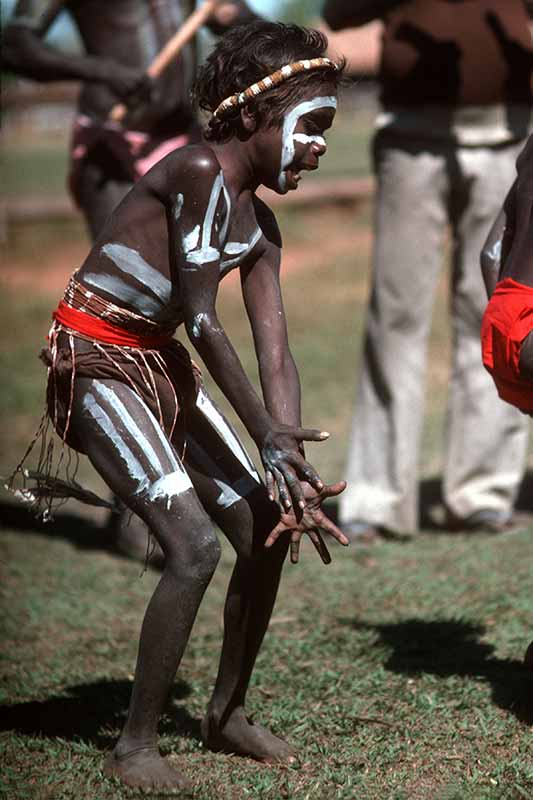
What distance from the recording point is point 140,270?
3.18 metres

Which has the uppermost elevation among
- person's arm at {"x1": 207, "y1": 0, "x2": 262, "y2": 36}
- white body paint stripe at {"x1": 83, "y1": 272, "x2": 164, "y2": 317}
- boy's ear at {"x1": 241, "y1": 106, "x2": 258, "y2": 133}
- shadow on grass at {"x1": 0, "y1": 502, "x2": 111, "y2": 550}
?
boy's ear at {"x1": 241, "y1": 106, "x2": 258, "y2": 133}

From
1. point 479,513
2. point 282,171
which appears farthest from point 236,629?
point 479,513

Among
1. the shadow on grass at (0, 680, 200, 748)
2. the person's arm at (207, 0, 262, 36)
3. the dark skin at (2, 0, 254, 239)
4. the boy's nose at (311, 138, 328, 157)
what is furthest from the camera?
the person's arm at (207, 0, 262, 36)

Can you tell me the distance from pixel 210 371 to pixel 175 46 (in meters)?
2.73

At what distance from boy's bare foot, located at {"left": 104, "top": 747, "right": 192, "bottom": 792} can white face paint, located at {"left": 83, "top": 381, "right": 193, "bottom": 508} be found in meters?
0.64

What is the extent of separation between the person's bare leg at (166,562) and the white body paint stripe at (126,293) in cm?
28

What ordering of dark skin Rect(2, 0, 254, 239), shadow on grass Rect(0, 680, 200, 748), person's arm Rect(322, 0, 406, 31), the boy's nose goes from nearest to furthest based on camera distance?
the boy's nose < shadow on grass Rect(0, 680, 200, 748) < person's arm Rect(322, 0, 406, 31) < dark skin Rect(2, 0, 254, 239)

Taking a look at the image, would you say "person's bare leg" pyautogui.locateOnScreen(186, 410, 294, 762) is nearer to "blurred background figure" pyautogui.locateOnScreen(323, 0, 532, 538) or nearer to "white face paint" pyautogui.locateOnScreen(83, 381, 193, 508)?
"white face paint" pyautogui.locateOnScreen(83, 381, 193, 508)

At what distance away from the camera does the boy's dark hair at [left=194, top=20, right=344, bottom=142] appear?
10.1ft

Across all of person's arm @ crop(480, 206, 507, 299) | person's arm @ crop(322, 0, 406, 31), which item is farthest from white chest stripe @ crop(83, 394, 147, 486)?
person's arm @ crop(322, 0, 406, 31)

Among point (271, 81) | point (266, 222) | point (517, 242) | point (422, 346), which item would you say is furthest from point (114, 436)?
point (422, 346)

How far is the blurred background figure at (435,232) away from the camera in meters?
5.25

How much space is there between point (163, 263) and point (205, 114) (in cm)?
49

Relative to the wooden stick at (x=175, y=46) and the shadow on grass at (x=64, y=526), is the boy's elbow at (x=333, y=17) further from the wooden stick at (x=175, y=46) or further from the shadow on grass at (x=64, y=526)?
the shadow on grass at (x=64, y=526)
